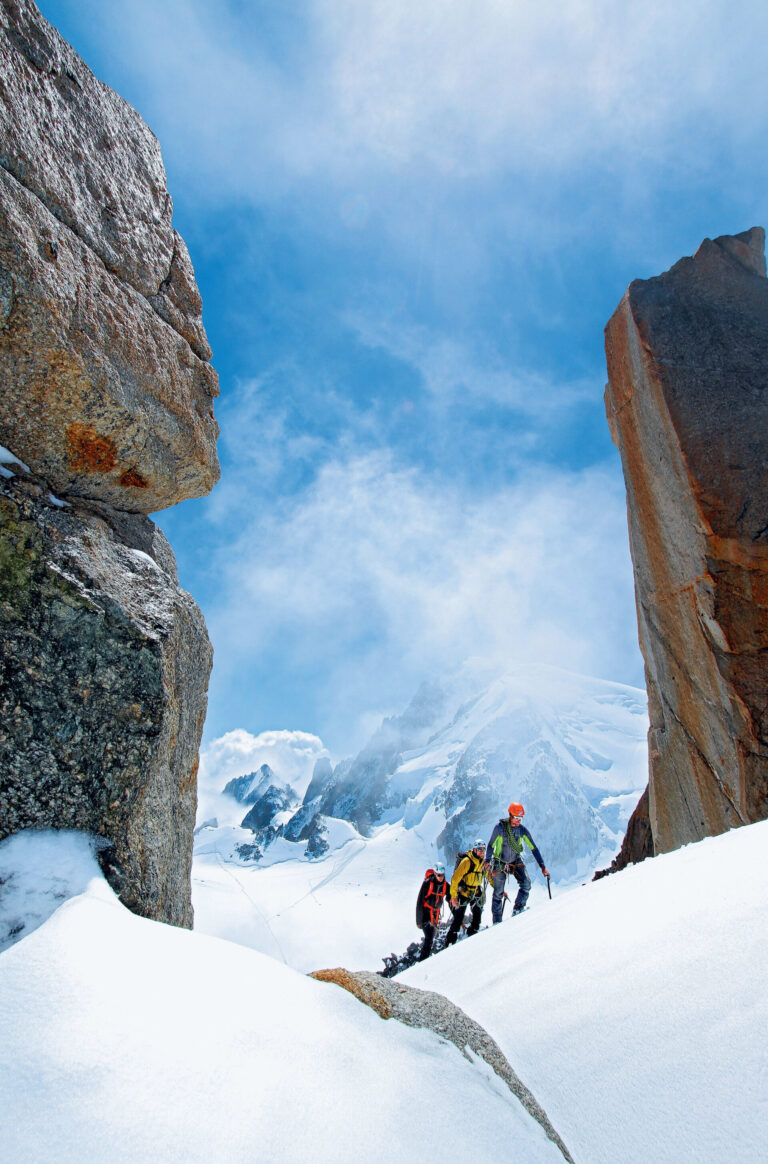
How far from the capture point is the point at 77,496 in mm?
6008

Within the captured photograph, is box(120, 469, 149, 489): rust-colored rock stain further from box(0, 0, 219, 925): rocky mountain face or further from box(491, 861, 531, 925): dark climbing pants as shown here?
box(491, 861, 531, 925): dark climbing pants

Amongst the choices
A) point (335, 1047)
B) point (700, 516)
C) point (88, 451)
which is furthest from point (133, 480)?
point (700, 516)

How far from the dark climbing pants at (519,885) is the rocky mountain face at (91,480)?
7528mm

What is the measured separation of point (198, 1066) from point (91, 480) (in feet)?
Answer: 17.0

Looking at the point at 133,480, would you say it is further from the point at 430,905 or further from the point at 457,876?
the point at 430,905

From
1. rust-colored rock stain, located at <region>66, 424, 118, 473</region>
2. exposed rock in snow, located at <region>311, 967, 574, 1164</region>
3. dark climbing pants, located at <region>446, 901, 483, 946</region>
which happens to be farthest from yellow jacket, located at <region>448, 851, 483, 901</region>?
rust-colored rock stain, located at <region>66, 424, 118, 473</region>

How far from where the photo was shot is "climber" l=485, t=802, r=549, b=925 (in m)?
11.6

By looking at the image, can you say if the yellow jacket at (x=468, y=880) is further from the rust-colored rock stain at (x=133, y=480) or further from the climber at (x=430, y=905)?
the rust-colored rock stain at (x=133, y=480)

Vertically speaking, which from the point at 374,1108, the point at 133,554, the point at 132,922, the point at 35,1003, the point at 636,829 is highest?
the point at 636,829

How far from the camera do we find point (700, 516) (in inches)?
498

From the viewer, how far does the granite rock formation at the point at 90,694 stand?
457cm

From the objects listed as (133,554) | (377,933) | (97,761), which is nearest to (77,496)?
(133,554)

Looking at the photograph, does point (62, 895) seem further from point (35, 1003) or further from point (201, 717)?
point (201, 717)

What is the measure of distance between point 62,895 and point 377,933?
172 m
